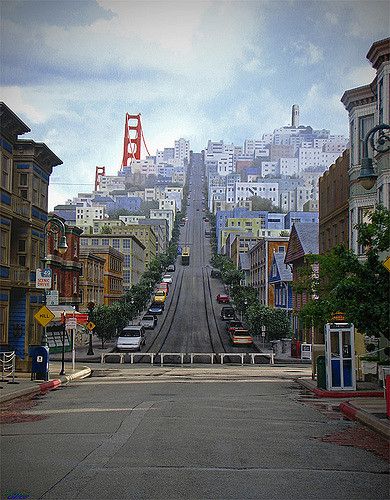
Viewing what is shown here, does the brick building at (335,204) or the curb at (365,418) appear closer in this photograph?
the curb at (365,418)

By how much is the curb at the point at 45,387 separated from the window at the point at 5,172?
31.2 feet

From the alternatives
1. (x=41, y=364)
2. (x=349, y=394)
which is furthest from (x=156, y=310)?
(x=349, y=394)

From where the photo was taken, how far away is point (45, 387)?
2759 cm

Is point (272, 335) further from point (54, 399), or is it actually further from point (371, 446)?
point (371, 446)

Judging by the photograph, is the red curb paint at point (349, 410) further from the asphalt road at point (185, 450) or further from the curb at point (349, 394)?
the curb at point (349, 394)

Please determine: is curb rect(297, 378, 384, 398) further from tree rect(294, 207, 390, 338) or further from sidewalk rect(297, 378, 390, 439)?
tree rect(294, 207, 390, 338)

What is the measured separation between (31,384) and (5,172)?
1183 centimetres

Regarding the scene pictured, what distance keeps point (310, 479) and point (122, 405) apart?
1091cm

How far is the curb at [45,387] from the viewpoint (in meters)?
23.5

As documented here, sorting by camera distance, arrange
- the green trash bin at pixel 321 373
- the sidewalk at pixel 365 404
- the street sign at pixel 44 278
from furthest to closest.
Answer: the street sign at pixel 44 278, the green trash bin at pixel 321 373, the sidewalk at pixel 365 404

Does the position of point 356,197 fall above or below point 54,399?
above

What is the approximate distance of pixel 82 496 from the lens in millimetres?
9547

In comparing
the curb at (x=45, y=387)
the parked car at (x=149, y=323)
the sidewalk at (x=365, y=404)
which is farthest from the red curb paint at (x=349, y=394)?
the parked car at (x=149, y=323)

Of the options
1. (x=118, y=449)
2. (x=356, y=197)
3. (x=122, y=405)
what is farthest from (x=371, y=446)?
(x=356, y=197)
